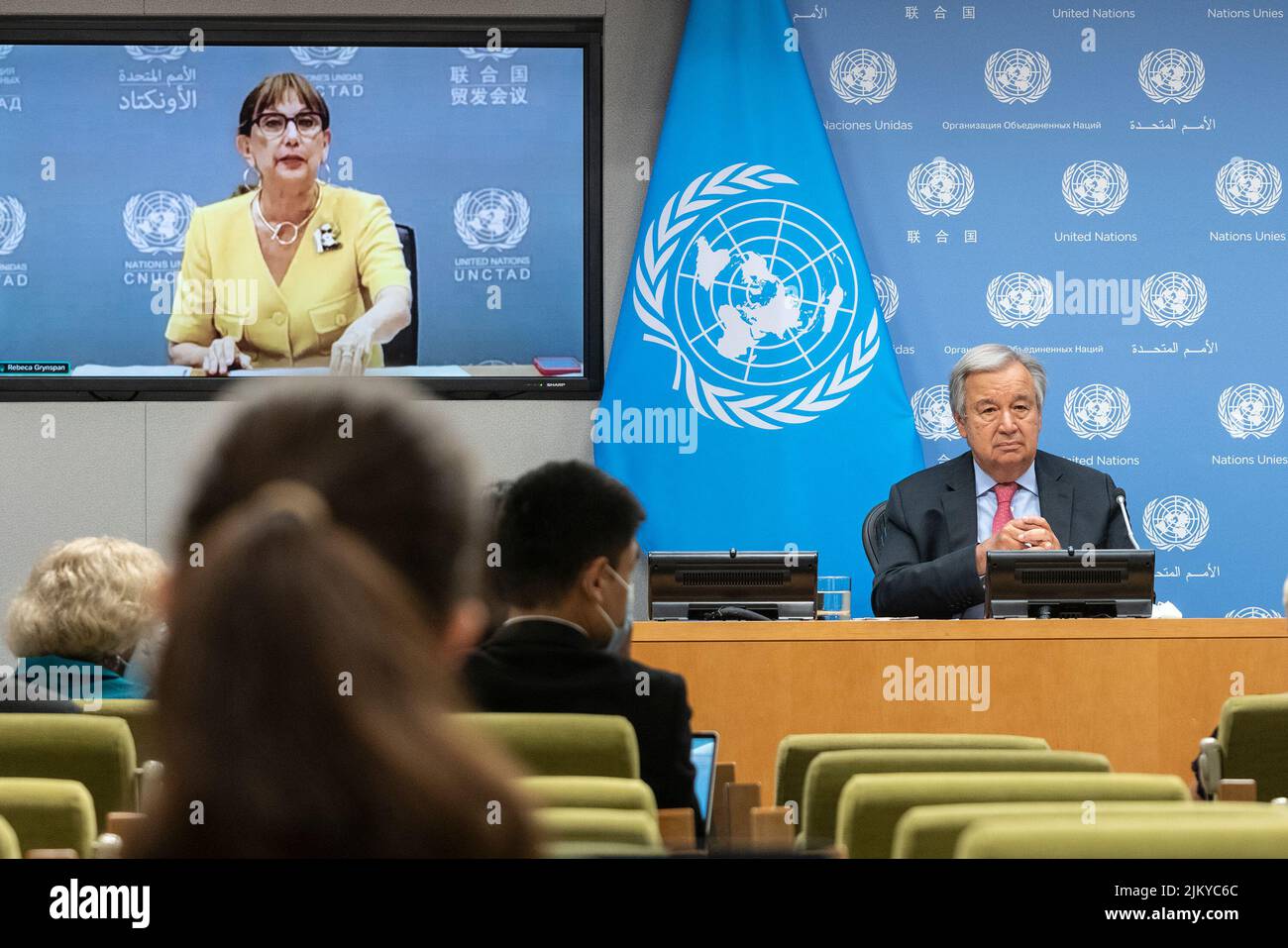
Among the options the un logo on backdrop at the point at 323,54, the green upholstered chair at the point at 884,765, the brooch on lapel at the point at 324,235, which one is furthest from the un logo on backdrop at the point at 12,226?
the green upholstered chair at the point at 884,765

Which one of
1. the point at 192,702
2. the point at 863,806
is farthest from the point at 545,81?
the point at 192,702

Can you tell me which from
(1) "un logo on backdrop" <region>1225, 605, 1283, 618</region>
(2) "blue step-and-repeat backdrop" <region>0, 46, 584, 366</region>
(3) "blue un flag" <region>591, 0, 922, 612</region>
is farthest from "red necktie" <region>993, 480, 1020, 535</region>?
(2) "blue step-and-repeat backdrop" <region>0, 46, 584, 366</region>

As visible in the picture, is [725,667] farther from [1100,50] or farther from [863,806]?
[1100,50]

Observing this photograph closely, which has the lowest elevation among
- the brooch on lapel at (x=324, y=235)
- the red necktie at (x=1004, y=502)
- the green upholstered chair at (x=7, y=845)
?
the green upholstered chair at (x=7, y=845)

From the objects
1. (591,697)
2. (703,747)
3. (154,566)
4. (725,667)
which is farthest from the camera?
(725,667)

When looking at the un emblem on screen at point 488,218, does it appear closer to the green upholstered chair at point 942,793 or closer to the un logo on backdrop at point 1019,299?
the un logo on backdrop at point 1019,299

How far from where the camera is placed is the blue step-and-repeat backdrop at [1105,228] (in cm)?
596

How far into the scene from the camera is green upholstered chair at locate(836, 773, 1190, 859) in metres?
1.65

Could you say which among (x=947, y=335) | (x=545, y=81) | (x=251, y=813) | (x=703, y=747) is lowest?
(x=703, y=747)

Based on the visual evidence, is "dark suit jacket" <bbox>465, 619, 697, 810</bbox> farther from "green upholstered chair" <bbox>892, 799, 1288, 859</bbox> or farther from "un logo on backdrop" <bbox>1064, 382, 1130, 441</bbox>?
"un logo on backdrop" <bbox>1064, 382, 1130, 441</bbox>

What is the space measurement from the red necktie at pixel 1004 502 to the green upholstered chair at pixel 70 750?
3283 mm

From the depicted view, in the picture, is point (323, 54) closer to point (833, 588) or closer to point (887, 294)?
point (887, 294)

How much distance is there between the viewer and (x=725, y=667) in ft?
11.9

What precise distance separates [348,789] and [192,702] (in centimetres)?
10
